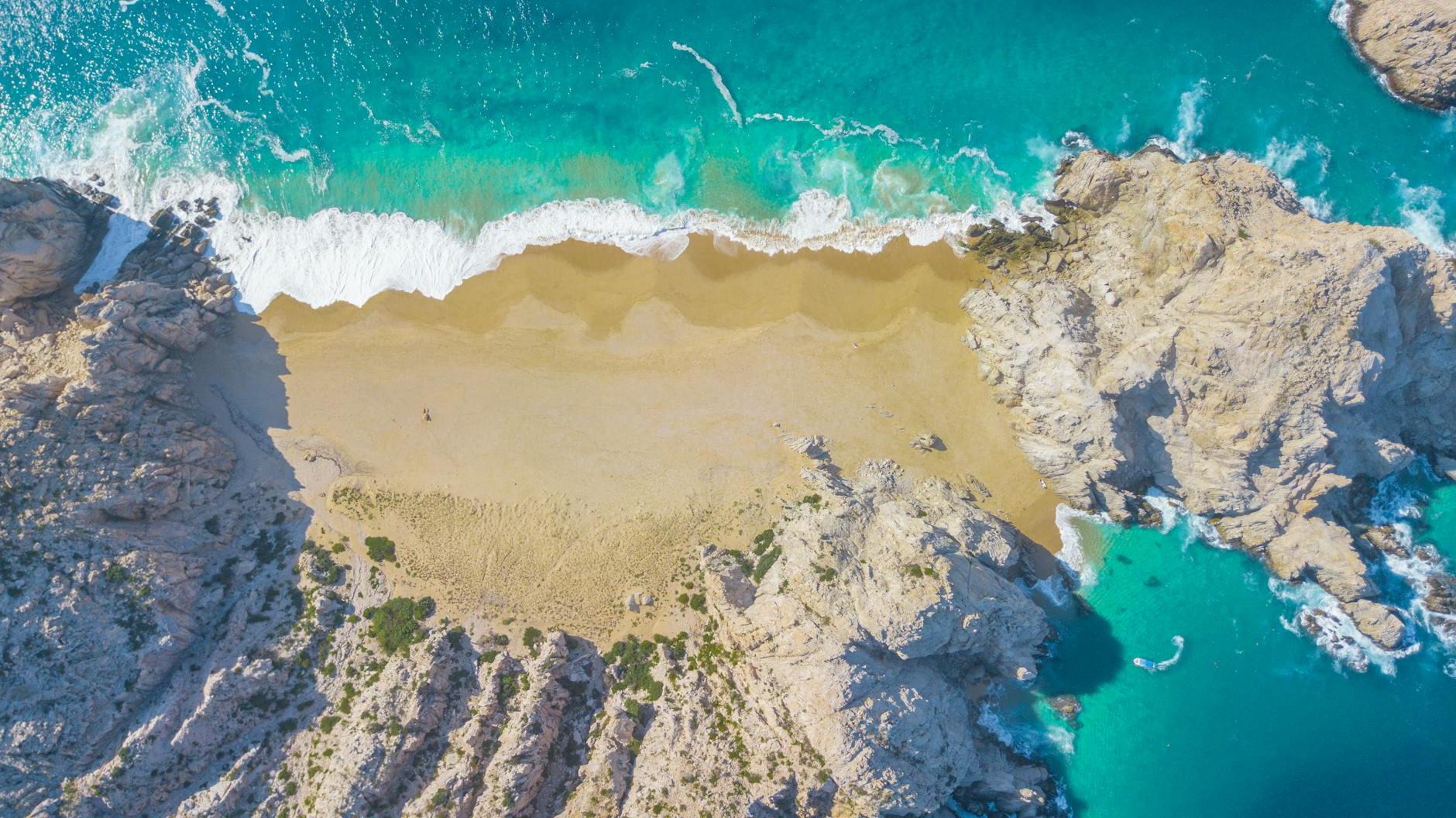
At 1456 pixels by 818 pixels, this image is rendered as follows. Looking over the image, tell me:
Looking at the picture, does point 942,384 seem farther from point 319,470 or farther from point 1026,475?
point 319,470

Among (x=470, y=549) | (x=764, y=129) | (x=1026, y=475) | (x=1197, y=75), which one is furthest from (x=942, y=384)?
(x=470, y=549)

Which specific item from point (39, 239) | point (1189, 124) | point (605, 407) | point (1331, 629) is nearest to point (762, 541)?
point (605, 407)

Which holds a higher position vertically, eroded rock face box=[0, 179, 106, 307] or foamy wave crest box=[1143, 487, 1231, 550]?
eroded rock face box=[0, 179, 106, 307]

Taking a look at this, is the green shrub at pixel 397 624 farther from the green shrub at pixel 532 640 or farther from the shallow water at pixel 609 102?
the shallow water at pixel 609 102

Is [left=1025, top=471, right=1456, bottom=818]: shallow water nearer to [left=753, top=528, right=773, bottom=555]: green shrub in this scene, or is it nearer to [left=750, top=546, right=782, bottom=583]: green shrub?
[left=750, top=546, right=782, bottom=583]: green shrub

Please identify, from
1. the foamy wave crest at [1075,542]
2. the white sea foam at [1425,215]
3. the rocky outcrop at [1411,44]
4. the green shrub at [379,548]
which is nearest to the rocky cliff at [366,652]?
the green shrub at [379,548]

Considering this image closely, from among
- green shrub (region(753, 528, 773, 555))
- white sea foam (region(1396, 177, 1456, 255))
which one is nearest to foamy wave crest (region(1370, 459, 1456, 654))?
white sea foam (region(1396, 177, 1456, 255))
